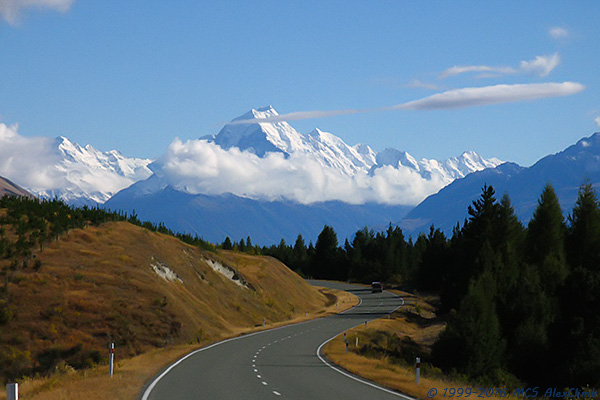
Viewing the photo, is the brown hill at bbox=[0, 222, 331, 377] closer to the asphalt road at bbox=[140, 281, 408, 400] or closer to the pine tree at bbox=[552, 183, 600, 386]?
the asphalt road at bbox=[140, 281, 408, 400]

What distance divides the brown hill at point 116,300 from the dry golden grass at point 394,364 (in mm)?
10397

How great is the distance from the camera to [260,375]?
25516 millimetres

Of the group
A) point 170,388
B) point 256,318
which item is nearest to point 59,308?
point 170,388

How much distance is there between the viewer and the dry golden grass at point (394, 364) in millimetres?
23947

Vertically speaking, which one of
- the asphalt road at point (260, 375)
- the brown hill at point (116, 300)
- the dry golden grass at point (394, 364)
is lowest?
the dry golden grass at point (394, 364)

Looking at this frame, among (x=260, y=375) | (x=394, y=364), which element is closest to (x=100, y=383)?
(x=260, y=375)

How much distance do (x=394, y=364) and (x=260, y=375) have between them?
9.90 m

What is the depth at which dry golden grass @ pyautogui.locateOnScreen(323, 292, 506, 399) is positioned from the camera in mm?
23947

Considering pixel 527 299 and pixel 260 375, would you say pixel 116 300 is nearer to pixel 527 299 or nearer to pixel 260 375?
pixel 260 375

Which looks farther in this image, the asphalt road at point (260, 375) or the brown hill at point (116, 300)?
the brown hill at point (116, 300)

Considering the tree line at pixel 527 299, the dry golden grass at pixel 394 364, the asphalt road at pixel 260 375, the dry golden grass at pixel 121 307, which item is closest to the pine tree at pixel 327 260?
the dry golden grass at pixel 394 364

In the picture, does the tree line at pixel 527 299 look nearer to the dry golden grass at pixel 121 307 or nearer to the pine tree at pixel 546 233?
the pine tree at pixel 546 233

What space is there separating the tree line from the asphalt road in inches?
357

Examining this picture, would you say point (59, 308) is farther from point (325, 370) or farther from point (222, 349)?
point (325, 370)
